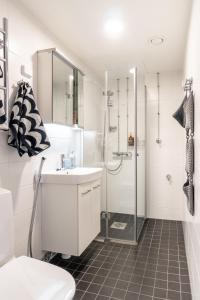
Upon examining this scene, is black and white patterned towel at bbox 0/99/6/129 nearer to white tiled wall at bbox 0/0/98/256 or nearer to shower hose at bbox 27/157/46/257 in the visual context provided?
white tiled wall at bbox 0/0/98/256

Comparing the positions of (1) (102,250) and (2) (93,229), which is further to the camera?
(1) (102,250)

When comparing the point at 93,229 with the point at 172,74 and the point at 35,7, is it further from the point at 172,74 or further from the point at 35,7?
the point at 172,74

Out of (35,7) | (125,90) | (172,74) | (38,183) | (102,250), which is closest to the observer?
(35,7)

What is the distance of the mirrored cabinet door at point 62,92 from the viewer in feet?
7.34

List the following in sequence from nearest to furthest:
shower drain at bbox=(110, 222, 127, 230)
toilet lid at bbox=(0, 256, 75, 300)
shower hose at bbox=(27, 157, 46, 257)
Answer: toilet lid at bbox=(0, 256, 75, 300)
shower hose at bbox=(27, 157, 46, 257)
shower drain at bbox=(110, 222, 127, 230)

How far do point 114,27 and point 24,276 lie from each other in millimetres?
2220

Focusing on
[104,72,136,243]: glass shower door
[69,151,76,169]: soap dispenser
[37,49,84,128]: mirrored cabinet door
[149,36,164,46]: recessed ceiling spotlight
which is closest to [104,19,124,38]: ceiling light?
[149,36,164,46]: recessed ceiling spotlight

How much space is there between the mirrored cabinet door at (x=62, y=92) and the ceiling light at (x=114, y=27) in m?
0.55

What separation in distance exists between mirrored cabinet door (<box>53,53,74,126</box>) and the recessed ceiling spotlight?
0.96 meters

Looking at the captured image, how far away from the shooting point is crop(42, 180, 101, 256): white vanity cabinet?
2098 millimetres

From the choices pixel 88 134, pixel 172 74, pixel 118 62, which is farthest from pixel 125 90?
pixel 172 74

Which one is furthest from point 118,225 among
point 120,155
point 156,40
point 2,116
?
point 156,40

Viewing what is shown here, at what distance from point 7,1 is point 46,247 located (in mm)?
2173

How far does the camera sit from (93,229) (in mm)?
2434
